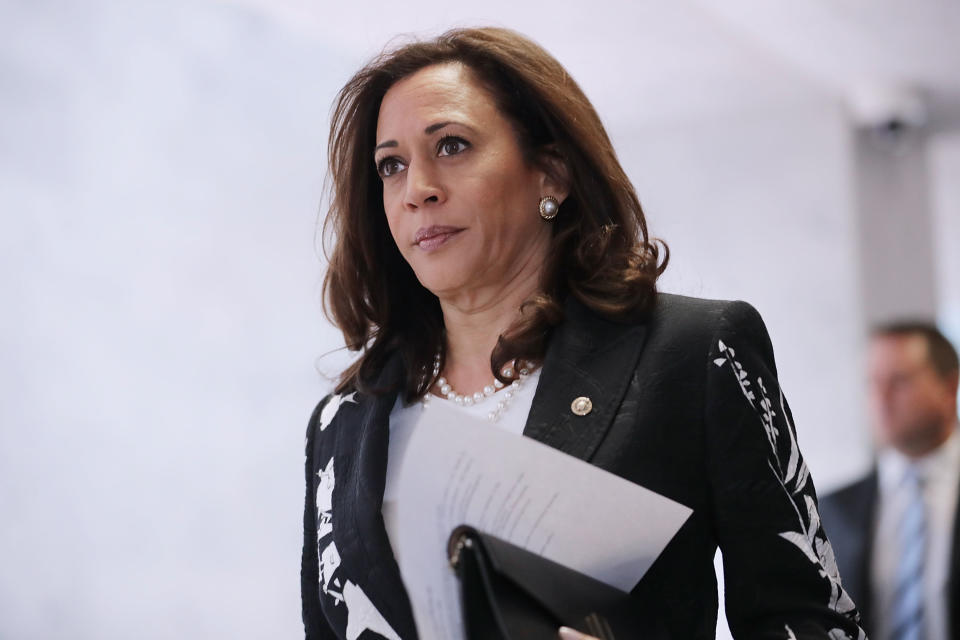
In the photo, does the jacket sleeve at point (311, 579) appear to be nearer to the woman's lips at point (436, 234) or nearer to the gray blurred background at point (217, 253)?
the woman's lips at point (436, 234)

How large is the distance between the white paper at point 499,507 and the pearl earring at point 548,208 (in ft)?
1.66

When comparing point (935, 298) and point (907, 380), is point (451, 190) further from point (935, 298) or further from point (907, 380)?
point (935, 298)

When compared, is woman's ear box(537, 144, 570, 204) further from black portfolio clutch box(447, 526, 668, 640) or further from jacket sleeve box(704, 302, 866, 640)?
black portfolio clutch box(447, 526, 668, 640)

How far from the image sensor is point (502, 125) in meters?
1.49

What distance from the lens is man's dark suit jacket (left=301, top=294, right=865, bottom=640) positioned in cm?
121

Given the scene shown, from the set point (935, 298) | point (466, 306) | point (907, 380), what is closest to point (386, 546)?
point (466, 306)

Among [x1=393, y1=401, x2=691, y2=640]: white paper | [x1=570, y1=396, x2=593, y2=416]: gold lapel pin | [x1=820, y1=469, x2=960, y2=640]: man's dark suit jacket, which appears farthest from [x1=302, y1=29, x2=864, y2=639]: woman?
[x1=820, y1=469, x2=960, y2=640]: man's dark suit jacket

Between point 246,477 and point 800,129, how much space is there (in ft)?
11.2

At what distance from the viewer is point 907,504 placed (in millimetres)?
3812

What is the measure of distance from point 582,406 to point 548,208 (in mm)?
318

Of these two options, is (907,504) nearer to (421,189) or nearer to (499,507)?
(421,189)

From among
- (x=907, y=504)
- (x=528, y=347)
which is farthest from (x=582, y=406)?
(x=907, y=504)

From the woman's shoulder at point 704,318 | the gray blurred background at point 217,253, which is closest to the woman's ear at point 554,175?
the woman's shoulder at point 704,318

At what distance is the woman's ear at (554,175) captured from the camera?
152 centimetres
